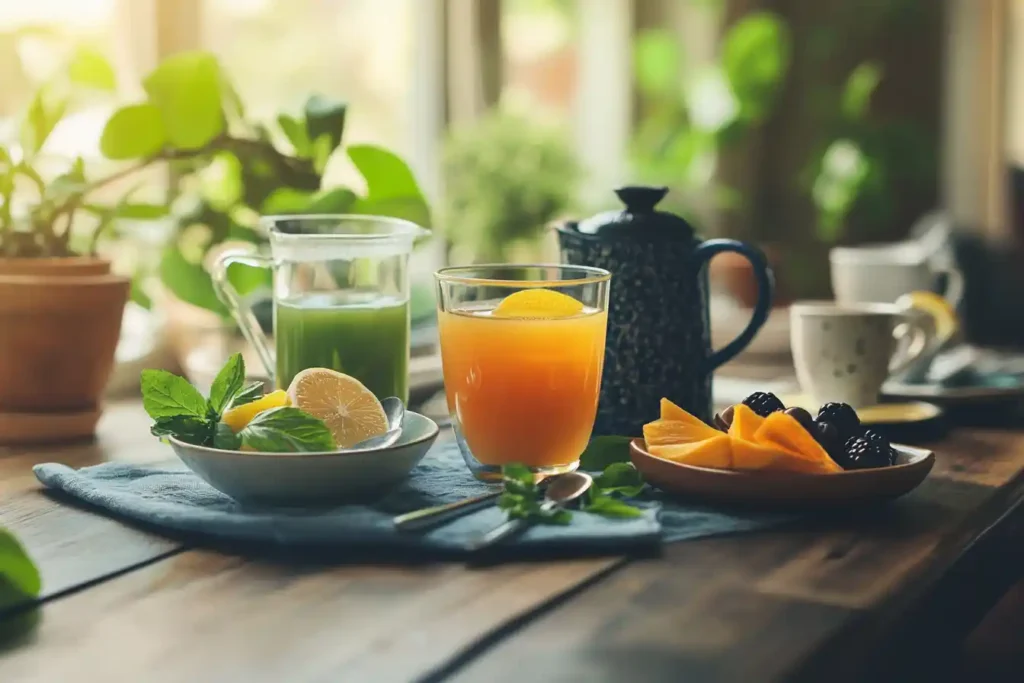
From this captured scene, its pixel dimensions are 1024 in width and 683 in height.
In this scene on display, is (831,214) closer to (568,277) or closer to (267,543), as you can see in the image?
(568,277)

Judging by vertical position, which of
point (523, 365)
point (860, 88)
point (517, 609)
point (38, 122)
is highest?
point (860, 88)

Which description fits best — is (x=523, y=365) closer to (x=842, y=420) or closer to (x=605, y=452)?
(x=605, y=452)

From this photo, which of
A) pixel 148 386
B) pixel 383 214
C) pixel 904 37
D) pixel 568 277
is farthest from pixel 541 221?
pixel 904 37

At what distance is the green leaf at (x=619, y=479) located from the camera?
964 mm

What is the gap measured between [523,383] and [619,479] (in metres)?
0.11

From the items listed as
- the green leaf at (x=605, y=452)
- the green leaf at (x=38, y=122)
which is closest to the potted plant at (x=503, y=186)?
the green leaf at (x=38, y=122)

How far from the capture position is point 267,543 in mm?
853

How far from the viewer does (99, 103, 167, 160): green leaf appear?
4.37 ft

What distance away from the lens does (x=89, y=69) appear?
1417mm

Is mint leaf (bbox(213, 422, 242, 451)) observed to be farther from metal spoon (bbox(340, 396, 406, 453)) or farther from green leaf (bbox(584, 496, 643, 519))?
green leaf (bbox(584, 496, 643, 519))

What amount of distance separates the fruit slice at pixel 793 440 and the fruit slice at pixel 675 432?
0.06 metres

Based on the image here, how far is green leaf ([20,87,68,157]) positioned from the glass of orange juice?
53cm

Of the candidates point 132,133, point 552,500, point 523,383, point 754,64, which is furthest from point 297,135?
point 754,64

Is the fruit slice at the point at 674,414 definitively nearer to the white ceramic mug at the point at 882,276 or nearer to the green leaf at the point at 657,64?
the white ceramic mug at the point at 882,276
